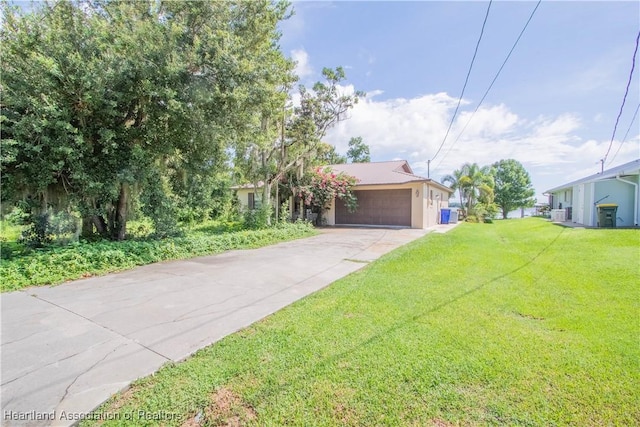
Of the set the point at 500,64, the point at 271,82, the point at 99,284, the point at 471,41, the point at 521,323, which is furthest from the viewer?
the point at 271,82

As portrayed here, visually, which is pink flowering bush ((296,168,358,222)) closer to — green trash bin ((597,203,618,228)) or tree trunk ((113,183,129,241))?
tree trunk ((113,183,129,241))

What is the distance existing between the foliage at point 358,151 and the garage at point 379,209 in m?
23.0

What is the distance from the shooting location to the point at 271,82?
8844mm

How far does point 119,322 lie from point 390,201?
Answer: 15.2 m

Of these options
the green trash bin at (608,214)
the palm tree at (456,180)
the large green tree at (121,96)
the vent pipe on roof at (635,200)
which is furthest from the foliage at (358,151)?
the large green tree at (121,96)

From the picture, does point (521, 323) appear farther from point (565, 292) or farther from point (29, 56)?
point (29, 56)

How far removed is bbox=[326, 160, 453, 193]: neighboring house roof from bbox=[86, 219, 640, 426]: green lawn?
38.7ft

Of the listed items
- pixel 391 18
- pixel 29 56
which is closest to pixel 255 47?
pixel 391 18

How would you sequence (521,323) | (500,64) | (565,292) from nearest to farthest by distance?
(521,323), (565,292), (500,64)

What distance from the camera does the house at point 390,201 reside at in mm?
16234

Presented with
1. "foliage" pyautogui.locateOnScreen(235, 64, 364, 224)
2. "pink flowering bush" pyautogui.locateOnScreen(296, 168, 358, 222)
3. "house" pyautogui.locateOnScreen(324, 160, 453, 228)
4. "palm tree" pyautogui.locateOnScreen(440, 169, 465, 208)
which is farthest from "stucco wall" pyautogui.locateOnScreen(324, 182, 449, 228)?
"palm tree" pyautogui.locateOnScreen(440, 169, 465, 208)

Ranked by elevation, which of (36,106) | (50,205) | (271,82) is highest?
(271,82)

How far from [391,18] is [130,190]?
8513 millimetres

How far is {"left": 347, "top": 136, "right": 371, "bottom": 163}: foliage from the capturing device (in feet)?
131
